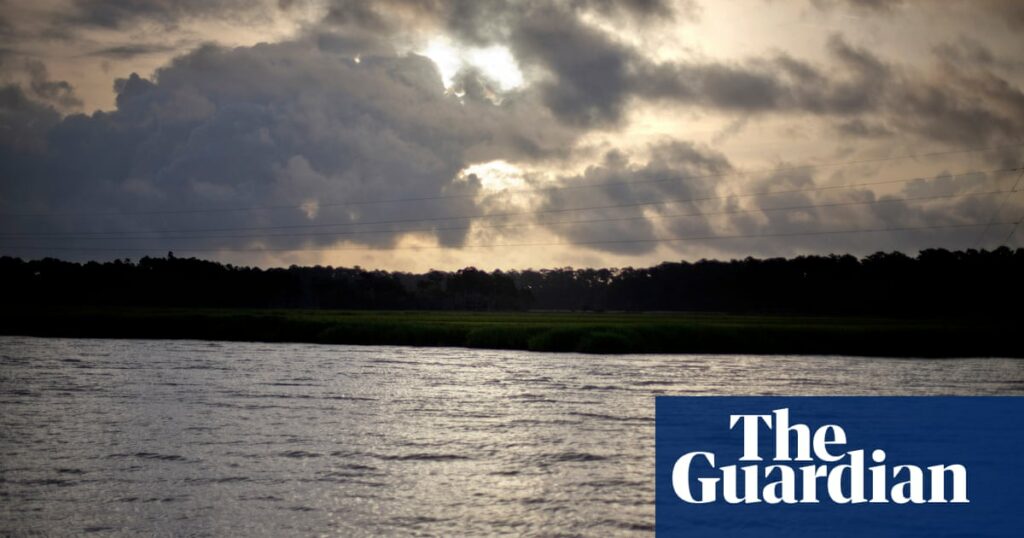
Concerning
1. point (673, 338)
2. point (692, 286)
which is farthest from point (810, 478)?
point (692, 286)

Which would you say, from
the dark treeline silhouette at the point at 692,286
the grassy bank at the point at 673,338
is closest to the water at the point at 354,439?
the grassy bank at the point at 673,338

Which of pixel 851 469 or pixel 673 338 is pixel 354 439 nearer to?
pixel 851 469

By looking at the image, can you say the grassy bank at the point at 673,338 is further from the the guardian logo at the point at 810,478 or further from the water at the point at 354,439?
the the guardian logo at the point at 810,478

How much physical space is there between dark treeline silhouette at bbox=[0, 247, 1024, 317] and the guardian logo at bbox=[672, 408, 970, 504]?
100663 mm

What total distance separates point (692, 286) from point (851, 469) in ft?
515

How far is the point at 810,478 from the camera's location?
24.2 meters

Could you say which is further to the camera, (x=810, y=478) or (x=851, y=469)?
(x=851, y=469)

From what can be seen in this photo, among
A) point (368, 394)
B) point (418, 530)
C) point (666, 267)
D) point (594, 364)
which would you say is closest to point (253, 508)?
point (418, 530)

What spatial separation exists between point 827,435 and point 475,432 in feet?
38.4

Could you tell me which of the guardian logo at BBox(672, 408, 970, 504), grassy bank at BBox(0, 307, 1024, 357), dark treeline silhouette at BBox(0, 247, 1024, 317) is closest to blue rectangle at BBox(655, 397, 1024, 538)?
the guardian logo at BBox(672, 408, 970, 504)

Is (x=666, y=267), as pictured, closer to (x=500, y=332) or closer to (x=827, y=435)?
(x=500, y=332)

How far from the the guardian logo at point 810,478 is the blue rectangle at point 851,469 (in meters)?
0.05

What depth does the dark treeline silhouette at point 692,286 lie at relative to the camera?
122312 mm

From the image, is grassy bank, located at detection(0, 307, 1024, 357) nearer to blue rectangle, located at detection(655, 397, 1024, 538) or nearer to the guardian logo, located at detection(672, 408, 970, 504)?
blue rectangle, located at detection(655, 397, 1024, 538)
